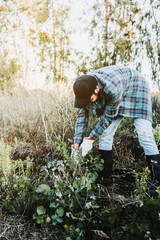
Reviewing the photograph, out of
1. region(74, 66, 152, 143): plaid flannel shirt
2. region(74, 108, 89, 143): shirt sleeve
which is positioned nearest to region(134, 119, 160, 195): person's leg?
region(74, 66, 152, 143): plaid flannel shirt

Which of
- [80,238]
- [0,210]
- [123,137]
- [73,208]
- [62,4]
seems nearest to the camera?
[80,238]

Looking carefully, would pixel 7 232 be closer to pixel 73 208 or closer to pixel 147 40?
pixel 73 208

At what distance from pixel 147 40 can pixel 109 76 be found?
2256mm

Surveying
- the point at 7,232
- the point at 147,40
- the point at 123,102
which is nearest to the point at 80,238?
the point at 7,232

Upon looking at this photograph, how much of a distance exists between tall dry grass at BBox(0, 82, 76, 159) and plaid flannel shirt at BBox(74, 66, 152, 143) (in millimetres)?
407

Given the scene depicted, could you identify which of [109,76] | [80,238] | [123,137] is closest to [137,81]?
[109,76]

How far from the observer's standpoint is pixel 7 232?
1303mm

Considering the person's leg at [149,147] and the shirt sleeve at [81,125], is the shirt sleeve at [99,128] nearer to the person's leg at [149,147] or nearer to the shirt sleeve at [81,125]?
the shirt sleeve at [81,125]

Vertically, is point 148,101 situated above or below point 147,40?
below

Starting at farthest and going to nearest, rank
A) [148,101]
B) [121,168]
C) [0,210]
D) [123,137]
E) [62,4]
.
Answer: [62,4]
[123,137]
[121,168]
[148,101]
[0,210]

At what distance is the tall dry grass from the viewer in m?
2.26

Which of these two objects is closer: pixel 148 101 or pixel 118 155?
pixel 148 101

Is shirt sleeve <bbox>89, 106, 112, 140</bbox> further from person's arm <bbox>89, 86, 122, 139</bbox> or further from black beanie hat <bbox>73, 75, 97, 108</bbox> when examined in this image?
black beanie hat <bbox>73, 75, 97, 108</bbox>

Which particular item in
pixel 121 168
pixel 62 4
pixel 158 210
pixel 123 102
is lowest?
pixel 121 168
